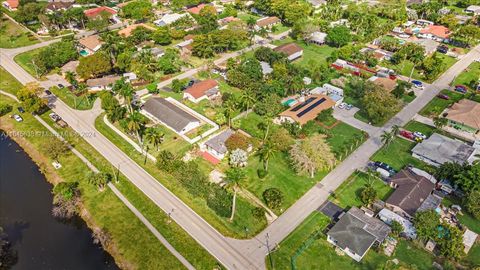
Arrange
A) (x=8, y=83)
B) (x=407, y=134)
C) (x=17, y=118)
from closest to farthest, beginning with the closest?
1. (x=407, y=134)
2. (x=17, y=118)
3. (x=8, y=83)

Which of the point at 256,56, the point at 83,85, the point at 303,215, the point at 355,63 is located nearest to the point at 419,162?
the point at 303,215

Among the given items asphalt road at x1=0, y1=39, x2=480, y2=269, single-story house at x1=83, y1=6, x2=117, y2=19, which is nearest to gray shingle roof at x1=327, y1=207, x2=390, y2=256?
asphalt road at x1=0, y1=39, x2=480, y2=269

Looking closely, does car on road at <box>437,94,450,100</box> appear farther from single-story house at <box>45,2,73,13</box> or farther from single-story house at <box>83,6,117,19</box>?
single-story house at <box>45,2,73,13</box>

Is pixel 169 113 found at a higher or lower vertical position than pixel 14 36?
higher

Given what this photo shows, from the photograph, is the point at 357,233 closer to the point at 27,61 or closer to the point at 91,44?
the point at 91,44

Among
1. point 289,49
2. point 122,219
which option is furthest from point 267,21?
point 122,219

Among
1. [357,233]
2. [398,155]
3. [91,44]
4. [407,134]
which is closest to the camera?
[357,233]

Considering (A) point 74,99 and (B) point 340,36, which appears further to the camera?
(B) point 340,36
